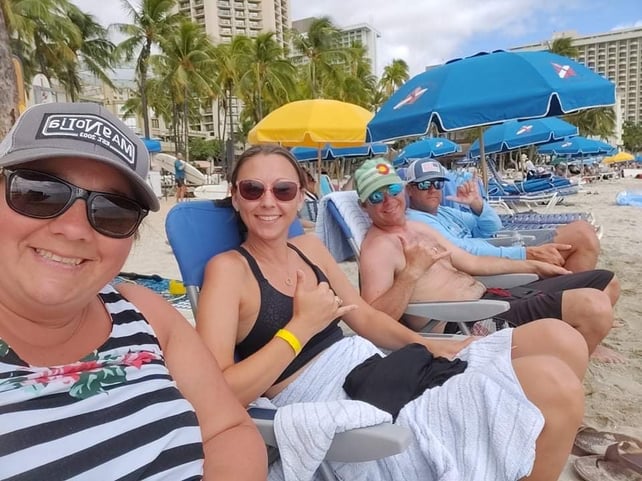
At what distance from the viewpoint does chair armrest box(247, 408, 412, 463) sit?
51.5 inches

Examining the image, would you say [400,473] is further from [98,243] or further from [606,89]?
[606,89]

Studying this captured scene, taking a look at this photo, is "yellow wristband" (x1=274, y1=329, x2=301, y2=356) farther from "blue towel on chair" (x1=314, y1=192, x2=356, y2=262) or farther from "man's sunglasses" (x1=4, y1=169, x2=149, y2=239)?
"blue towel on chair" (x1=314, y1=192, x2=356, y2=262)

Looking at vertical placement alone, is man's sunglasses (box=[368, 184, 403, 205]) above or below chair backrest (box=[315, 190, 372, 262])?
above

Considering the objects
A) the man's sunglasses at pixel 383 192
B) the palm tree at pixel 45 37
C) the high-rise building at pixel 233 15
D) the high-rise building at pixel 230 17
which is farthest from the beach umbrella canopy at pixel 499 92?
the high-rise building at pixel 233 15

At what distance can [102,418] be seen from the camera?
1.06 metres

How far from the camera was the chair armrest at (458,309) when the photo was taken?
8.14 ft

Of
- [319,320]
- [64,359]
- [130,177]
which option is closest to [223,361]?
[319,320]

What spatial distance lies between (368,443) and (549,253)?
8.93 ft

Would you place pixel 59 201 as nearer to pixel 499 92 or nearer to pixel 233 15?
pixel 499 92

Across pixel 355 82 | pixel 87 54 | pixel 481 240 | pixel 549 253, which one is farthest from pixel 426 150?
pixel 87 54

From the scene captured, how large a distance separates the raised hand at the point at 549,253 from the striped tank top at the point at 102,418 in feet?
9.89

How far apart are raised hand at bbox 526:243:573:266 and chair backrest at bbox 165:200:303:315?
7.58 ft

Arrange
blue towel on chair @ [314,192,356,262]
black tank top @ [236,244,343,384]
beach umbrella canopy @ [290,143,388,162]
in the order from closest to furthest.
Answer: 1. black tank top @ [236,244,343,384]
2. blue towel on chair @ [314,192,356,262]
3. beach umbrella canopy @ [290,143,388,162]

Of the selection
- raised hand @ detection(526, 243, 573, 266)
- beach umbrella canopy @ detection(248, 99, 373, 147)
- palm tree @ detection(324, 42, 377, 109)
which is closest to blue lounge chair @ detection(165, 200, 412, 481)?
raised hand @ detection(526, 243, 573, 266)
